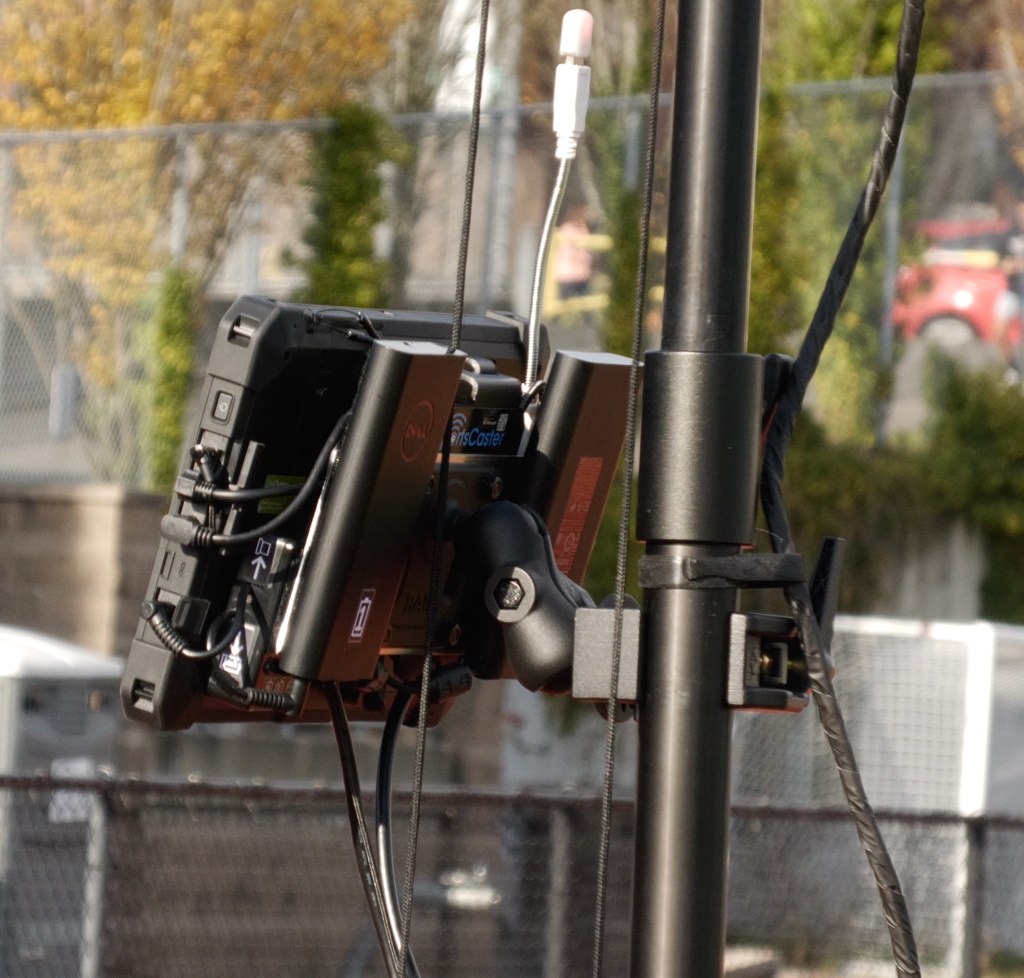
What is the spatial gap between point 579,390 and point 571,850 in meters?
3.32

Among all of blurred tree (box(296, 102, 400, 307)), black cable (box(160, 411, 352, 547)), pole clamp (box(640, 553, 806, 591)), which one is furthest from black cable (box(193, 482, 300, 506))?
blurred tree (box(296, 102, 400, 307))

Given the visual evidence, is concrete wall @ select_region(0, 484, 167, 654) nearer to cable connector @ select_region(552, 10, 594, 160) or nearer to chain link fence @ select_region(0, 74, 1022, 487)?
chain link fence @ select_region(0, 74, 1022, 487)

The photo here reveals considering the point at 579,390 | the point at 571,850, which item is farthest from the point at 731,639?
the point at 571,850

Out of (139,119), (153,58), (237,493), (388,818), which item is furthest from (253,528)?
(153,58)

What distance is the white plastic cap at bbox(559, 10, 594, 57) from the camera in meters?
1.85

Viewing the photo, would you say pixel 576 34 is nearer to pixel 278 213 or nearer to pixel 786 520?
pixel 786 520

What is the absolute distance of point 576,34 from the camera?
6.10 ft

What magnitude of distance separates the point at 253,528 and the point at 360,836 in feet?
1.24

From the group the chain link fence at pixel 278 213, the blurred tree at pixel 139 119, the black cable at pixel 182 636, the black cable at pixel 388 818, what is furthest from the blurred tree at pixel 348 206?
the black cable at pixel 182 636

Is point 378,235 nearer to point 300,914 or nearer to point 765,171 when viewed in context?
point 765,171

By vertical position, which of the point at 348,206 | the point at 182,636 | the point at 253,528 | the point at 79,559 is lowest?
the point at 182,636

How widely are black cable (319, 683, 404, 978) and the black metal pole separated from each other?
337 millimetres

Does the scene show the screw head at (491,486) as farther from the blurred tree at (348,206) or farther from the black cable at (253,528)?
the blurred tree at (348,206)

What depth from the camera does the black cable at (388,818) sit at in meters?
1.73
